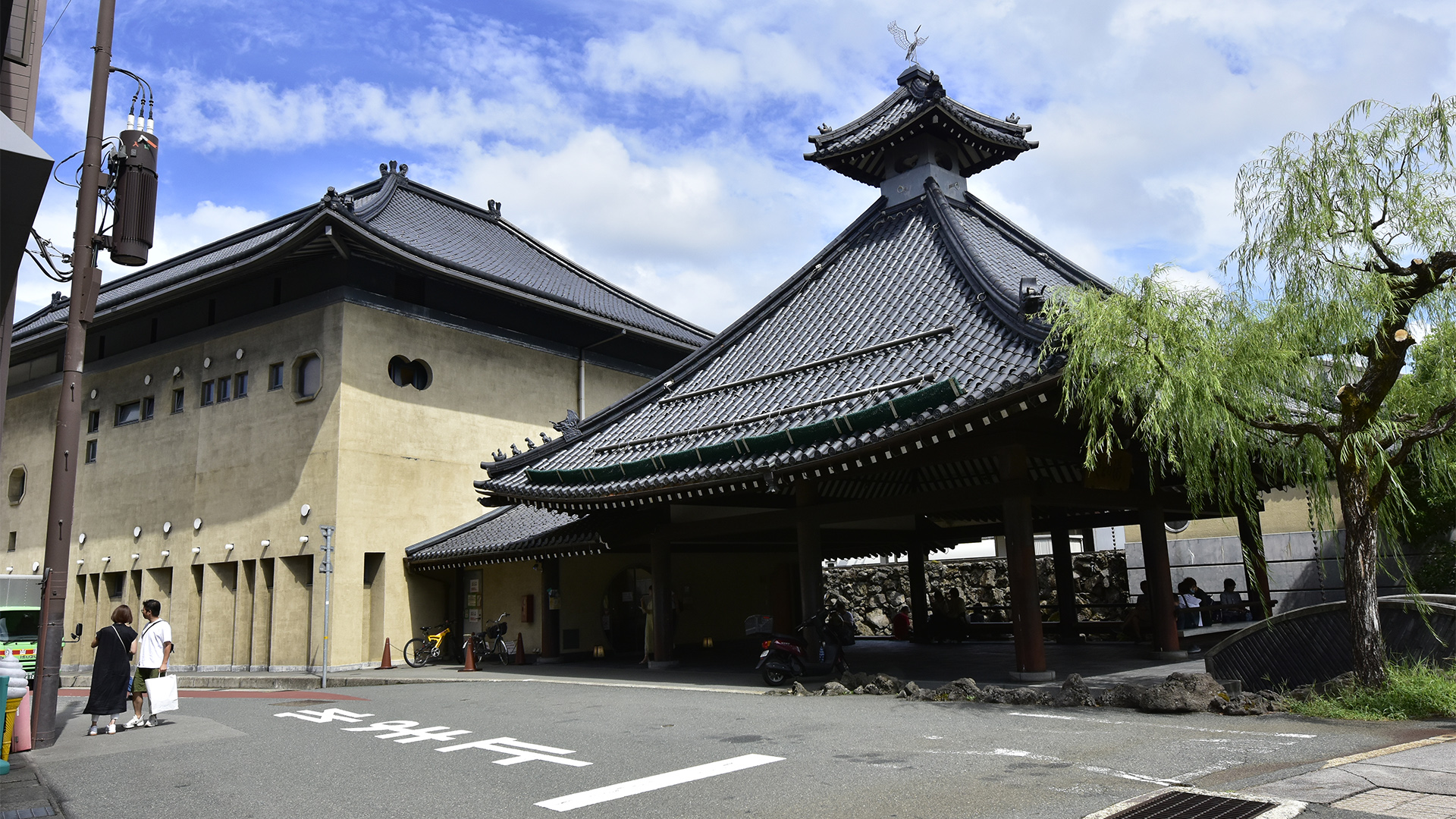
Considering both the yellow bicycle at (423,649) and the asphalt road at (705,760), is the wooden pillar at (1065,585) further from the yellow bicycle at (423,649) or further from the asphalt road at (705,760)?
the yellow bicycle at (423,649)

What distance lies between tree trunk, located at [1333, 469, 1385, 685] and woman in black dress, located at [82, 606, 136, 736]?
12896 mm

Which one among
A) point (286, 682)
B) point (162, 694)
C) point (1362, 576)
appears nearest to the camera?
point (1362, 576)

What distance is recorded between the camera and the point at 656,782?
265 inches

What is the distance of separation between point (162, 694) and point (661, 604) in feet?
25.6

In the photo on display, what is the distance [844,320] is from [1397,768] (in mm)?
10682

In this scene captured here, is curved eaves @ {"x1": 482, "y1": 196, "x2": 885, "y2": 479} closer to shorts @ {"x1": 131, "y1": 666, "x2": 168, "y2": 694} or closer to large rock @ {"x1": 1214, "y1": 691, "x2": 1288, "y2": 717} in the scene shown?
shorts @ {"x1": 131, "y1": 666, "x2": 168, "y2": 694}

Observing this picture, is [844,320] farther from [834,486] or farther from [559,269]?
[559,269]

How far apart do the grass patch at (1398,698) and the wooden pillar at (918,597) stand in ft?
40.9

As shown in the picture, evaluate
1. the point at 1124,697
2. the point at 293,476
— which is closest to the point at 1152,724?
the point at 1124,697

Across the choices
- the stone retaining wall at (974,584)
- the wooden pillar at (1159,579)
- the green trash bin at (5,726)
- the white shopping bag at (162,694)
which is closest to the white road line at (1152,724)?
the wooden pillar at (1159,579)

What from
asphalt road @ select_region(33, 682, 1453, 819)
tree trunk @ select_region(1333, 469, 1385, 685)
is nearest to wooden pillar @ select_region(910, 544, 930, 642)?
asphalt road @ select_region(33, 682, 1453, 819)

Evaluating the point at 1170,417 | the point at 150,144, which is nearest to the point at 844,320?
the point at 1170,417

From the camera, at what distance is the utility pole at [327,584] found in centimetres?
1648

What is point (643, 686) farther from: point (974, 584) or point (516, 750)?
point (974, 584)
